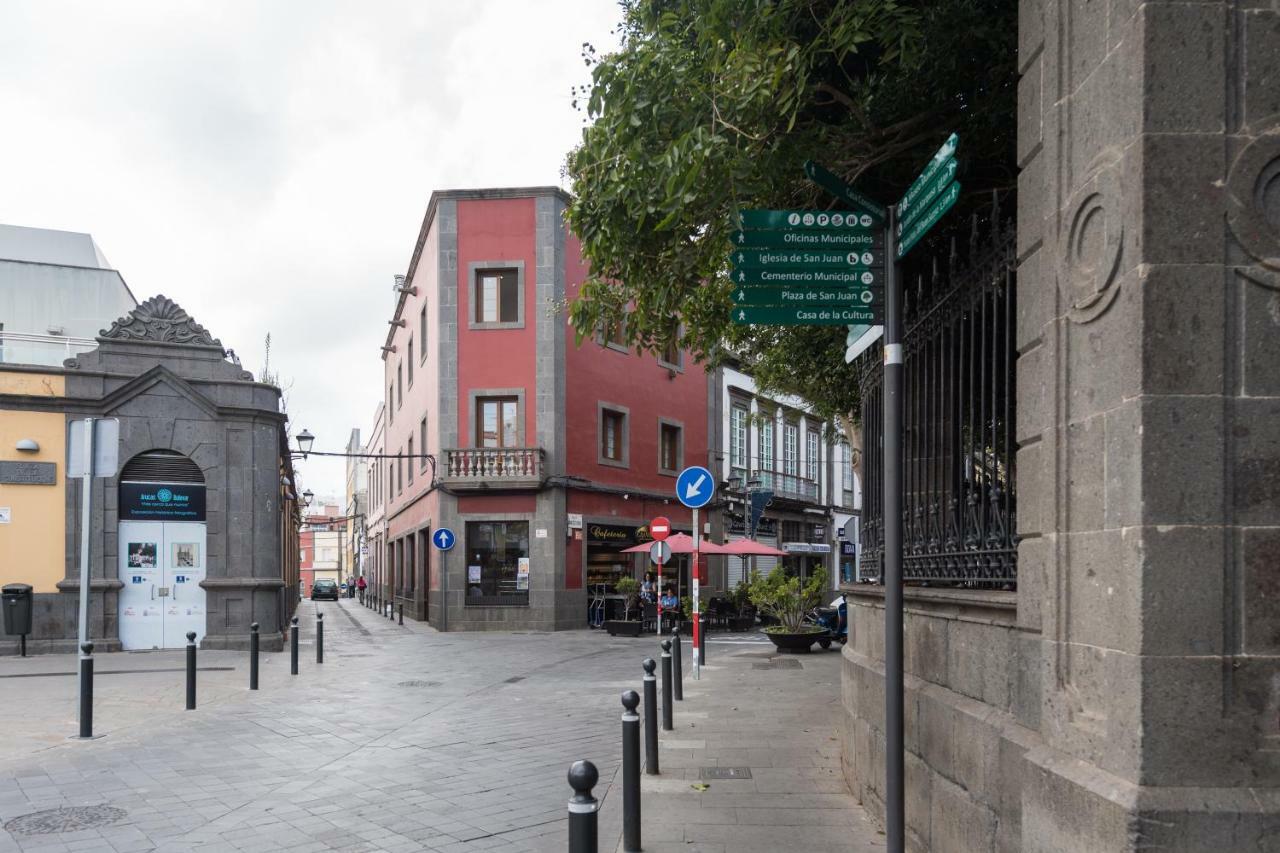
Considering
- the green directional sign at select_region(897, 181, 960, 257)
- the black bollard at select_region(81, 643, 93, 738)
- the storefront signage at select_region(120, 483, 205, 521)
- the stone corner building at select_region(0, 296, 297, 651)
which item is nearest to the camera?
the green directional sign at select_region(897, 181, 960, 257)

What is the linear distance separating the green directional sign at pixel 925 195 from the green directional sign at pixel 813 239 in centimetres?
18

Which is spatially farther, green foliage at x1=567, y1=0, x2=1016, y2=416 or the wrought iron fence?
green foliage at x1=567, y1=0, x2=1016, y2=416

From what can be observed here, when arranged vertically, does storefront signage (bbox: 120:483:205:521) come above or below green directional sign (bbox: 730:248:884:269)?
below

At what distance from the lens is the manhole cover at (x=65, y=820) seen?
21.1 ft

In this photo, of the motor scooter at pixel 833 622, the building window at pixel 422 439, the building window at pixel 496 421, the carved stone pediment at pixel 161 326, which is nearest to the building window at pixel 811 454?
the building window at pixel 422 439

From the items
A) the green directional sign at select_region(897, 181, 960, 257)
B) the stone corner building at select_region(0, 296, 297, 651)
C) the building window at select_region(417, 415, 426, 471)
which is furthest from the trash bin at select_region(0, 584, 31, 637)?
the green directional sign at select_region(897, 181, 960, 257)

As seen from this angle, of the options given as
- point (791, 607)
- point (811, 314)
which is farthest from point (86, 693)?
point (791, 607)

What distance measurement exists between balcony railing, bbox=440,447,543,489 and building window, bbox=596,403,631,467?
2779 mm

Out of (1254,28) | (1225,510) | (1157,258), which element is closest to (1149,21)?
(1254,28)

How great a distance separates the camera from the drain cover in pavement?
25.6 feet

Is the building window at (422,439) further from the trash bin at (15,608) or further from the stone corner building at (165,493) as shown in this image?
the trash bin at (15,608)

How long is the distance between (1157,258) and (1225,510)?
80 centimetres

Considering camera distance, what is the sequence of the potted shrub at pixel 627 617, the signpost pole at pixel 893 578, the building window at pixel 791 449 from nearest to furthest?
the signpost pole at pixel 893 578
the potted shrub at pixel 627 617
the building window at pixel 791 449

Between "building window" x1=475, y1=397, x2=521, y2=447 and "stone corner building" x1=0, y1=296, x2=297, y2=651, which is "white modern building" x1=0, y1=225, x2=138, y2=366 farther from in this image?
"building window" x1=475, y1=397, x2=521, y2=447
